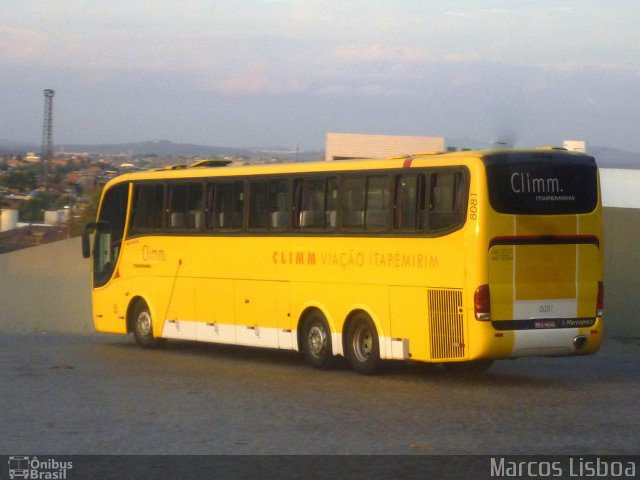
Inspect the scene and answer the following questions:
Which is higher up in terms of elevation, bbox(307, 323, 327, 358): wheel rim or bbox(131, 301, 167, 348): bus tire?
bbox(307, 323, 327, 358): wheel rim

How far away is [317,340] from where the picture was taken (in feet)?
57.3

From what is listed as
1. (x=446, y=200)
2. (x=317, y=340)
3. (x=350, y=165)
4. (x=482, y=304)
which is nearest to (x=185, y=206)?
(x=317, y=340)

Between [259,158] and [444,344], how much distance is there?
7.72 metres

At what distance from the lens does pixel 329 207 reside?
1714cm

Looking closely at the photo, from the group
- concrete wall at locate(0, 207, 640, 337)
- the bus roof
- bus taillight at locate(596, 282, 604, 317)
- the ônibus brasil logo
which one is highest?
the bus roof

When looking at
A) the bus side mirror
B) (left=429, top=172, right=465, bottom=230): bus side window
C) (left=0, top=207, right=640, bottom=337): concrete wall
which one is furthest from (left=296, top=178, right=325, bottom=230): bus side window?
(left=0, top=207, right=640, bottom=337): concrete wall

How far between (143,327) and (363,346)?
6663 mm

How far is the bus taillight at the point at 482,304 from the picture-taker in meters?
14.4

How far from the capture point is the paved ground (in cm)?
1038

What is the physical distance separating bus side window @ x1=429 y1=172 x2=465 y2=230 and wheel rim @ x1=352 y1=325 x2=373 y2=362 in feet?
7.06

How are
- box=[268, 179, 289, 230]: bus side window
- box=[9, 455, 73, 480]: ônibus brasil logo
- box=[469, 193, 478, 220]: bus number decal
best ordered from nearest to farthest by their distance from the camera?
box=[9, 455, 73, 480]: ônibus brasil logo < box=[469, 193, 478, 220]: bus number decal < box=[268, 179, 289, 230]: bus side window

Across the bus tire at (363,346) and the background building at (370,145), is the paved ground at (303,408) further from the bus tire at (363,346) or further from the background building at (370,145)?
the background building at (370,145)

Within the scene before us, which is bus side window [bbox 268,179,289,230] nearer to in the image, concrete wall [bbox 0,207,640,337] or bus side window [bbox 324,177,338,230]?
bus side window [bbox 324,177,338,230]

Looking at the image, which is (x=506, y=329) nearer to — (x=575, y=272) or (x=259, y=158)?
(x=575, y=272)
